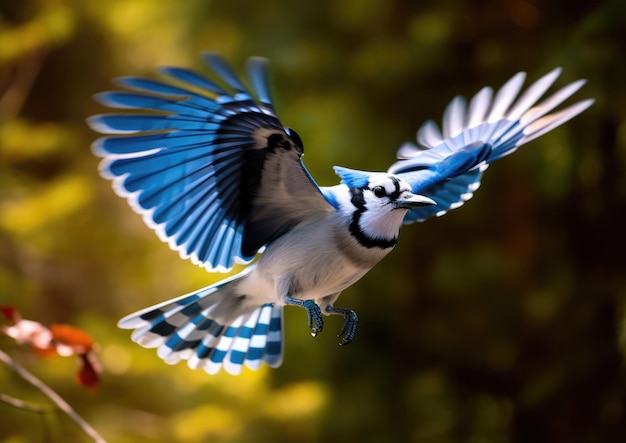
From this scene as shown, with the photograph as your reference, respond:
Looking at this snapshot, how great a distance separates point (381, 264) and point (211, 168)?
168cm

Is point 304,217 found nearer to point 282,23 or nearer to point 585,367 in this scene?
point 585,367

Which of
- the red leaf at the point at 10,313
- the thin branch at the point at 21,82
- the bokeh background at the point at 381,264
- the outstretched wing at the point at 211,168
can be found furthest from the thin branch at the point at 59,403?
the thin branch at the point at 21,82

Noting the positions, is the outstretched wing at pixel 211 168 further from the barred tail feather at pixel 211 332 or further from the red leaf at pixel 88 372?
the red leaf at pixel 88 372

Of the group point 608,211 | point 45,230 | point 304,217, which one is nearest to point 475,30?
point 608,211

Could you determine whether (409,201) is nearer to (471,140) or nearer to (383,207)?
(383,207)

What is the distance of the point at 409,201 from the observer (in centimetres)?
84

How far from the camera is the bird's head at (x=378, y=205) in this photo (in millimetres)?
853

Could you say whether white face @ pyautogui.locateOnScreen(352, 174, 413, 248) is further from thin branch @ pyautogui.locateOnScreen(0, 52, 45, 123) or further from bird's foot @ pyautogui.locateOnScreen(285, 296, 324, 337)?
thin branch @ pyautogui.locateOnScreen(0, 52, 45, 123)

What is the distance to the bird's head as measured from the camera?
0.85 m

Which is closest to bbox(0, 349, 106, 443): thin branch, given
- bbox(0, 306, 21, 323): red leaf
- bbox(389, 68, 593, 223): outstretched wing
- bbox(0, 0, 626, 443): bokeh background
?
bbox(0, 306, 21, 323): red leaf

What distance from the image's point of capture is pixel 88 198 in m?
2.63

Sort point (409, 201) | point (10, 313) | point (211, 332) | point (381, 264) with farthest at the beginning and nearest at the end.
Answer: point (381, 264)
point (211, 332)
point (10, 313)
point (409, 201)

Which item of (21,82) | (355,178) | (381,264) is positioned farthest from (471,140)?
(21,82)

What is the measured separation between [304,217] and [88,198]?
183 centimetres
